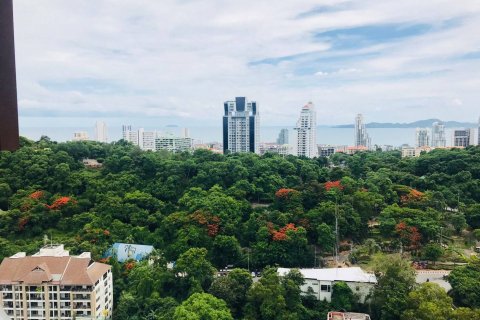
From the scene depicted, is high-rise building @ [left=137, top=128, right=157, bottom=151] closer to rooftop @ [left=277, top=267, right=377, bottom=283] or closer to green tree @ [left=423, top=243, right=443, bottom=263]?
rooftop @ [left=277, top=267, right=377, bottom=283]

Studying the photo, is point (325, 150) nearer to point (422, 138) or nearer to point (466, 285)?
point (422, 138)

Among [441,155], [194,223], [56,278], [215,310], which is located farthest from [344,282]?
[441,155]

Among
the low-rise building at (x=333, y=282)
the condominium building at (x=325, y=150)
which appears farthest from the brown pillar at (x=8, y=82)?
the condominium building at (x=325, y=150)

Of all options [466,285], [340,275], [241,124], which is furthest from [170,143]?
[466,285]

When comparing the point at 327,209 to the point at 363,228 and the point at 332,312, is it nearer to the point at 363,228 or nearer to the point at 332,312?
the point at 363,228

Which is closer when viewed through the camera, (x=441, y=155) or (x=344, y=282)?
(x=344, y=282)
